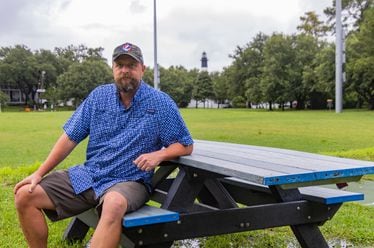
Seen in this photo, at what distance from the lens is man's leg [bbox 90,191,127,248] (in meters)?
2.82

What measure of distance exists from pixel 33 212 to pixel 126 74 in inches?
40.5

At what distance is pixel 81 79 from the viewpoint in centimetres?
8175

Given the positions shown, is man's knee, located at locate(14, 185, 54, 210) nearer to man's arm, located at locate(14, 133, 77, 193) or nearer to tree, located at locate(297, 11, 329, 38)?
man's arm, located at locate(14, 133, 77, 193)

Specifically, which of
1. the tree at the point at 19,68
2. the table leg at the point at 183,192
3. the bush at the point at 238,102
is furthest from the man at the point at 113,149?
the tree at the point at 19,68

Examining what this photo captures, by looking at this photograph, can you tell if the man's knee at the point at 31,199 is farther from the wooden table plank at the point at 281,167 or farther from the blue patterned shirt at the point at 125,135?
the wooden table plank at the point at 281,167

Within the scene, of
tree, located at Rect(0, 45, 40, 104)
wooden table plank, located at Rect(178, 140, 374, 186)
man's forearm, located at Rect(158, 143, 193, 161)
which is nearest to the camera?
wooden table plank, located at Rect(178, 140, 374, 186)

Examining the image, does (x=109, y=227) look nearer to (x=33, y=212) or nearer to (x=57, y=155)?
(x=33, y=212)

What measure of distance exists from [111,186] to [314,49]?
197ft

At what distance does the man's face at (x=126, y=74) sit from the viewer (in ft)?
11.3

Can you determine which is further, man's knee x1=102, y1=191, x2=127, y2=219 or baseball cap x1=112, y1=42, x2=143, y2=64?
baseball cap x1=112, y1=42, x2=143, y2=64

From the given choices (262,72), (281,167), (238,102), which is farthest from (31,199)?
(238,102)

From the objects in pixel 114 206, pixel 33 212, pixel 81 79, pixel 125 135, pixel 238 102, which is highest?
pixel 81 79

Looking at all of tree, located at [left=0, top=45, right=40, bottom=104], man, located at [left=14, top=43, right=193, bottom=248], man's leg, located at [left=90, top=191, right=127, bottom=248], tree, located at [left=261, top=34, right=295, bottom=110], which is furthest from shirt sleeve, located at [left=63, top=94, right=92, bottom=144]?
tree, located at [left=0, top=45, right=40, bottom=104]

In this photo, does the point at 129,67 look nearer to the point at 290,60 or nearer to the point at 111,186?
the point at 111,186
